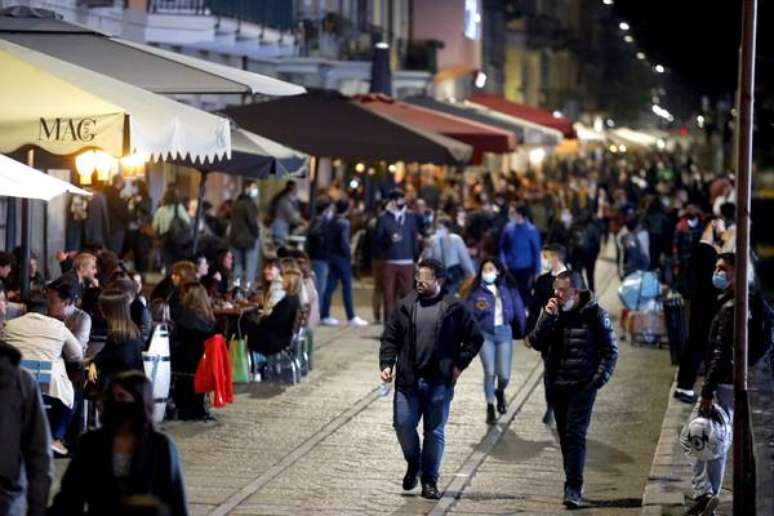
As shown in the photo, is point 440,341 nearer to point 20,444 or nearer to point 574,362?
point 574,362

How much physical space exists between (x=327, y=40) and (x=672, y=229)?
41.6 feet

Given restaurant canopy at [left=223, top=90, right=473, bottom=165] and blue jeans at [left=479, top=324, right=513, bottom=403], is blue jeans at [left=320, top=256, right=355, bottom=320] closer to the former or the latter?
restaurant canopy at [left=223, top=90, right=473, bottom=165]

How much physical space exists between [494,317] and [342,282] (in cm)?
786

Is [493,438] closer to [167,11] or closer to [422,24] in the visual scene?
[167,11]

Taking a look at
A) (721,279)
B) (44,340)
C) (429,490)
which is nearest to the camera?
(44,340)

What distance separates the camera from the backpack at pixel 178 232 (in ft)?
85.1

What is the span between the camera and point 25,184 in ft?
38.3

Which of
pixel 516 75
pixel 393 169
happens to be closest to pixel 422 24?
pixel 393 169

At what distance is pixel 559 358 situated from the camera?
12875 mm

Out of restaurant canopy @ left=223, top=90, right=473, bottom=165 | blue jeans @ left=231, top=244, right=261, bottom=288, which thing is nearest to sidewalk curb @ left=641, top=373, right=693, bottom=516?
restaurant canopy @ left=223, top=90, right=473, bottom=165

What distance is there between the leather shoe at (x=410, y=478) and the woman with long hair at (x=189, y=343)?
324 centimetres

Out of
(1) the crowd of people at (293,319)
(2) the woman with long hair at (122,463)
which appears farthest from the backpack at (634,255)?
(2) the woman with long hair at (122,463)

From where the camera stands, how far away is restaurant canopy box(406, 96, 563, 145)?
32969 millimetres

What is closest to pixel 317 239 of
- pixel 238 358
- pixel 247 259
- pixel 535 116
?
pixel 247 259
